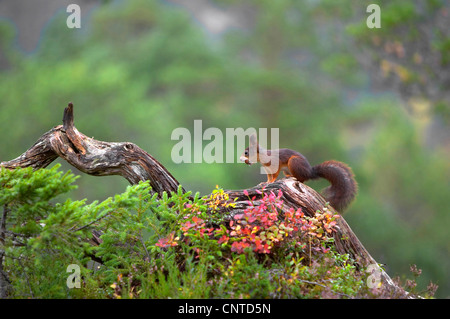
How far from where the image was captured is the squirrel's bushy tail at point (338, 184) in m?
4.96

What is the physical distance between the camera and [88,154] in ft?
14.9

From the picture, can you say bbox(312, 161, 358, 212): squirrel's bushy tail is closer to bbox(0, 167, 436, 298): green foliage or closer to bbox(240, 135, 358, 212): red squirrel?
bbox(240, 135, 358, 212): red squirrel

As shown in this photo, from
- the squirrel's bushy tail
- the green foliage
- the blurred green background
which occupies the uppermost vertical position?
the blurred green background

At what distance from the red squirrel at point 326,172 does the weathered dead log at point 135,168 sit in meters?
0.43

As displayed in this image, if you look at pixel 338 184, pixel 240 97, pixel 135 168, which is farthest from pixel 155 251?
pixel 240 97

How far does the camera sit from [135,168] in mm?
4445

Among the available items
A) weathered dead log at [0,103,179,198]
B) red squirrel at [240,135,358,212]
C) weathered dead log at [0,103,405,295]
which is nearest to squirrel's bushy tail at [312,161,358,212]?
red squirrel at [240,135,358,212]

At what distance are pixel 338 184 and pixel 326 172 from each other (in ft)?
0.54

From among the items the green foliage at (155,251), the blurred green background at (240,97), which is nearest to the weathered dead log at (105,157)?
the green foliage at (155,251)

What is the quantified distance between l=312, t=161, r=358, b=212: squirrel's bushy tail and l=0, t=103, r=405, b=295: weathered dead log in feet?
1.34

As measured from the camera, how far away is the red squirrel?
4.97 metres
